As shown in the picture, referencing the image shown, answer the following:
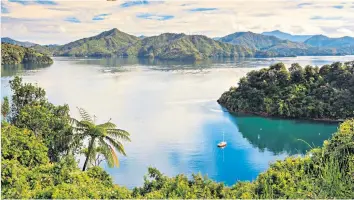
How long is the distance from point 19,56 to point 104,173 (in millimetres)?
66514

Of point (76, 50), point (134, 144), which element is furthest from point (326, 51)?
point (134, 144)

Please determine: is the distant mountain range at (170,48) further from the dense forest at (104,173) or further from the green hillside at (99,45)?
the dense forest at (104,173)

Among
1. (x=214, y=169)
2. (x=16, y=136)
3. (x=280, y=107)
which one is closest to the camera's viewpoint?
(x=16, y=136)

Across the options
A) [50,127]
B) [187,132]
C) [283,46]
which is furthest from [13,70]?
[283,46]

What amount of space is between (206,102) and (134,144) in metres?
13.4

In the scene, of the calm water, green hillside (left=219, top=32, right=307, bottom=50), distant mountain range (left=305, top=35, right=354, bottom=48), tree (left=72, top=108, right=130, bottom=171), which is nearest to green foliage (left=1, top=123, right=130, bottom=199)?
tree (left=72, top=108, right=130, bottom=171)

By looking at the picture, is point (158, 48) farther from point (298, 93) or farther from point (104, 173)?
point (104, 173)

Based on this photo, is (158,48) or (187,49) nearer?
(187,49)

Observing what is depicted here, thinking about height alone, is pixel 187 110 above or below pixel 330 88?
below

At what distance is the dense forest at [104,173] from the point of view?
373cm

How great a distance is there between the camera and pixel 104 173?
7660 millimetres

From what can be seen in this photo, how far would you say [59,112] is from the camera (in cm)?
1205

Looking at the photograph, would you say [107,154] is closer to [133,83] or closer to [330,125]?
[330,125]

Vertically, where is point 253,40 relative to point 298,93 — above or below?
above
